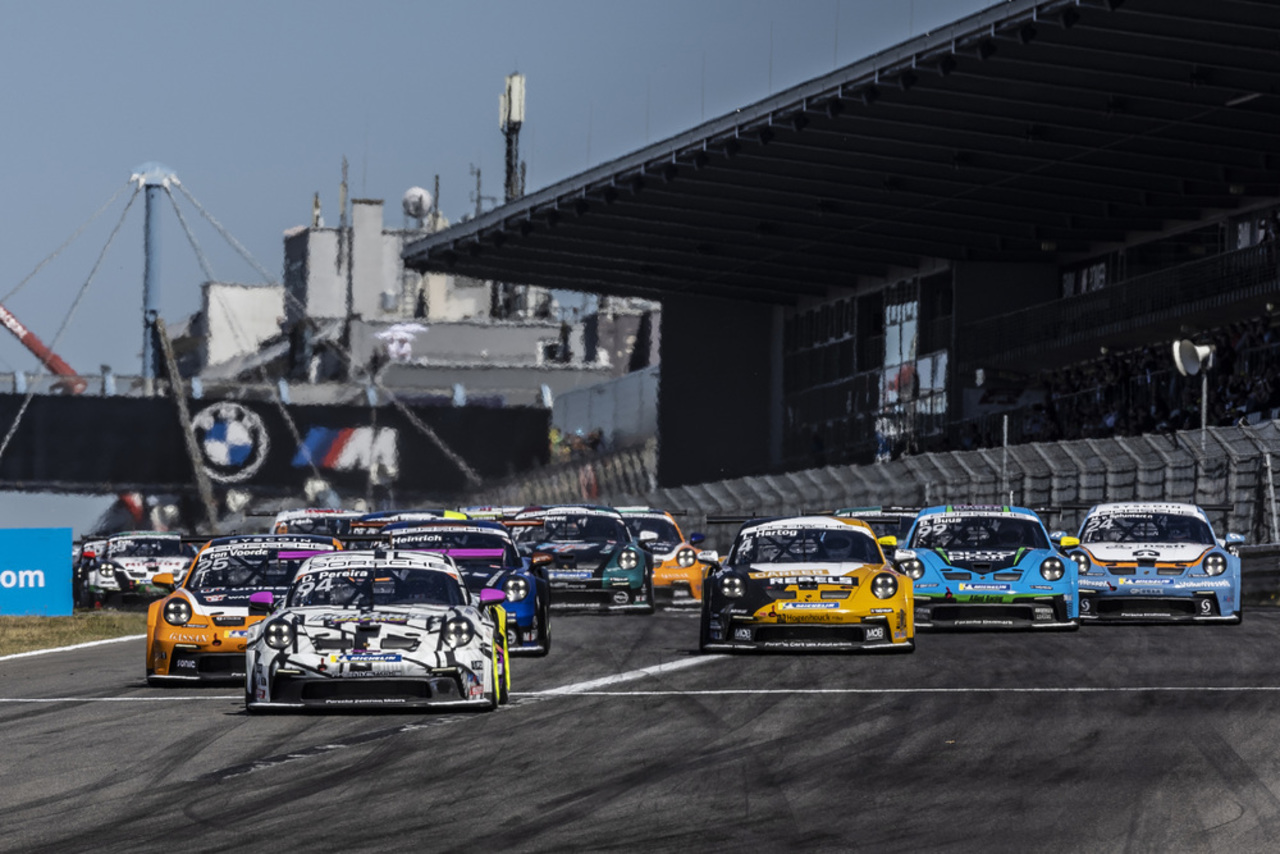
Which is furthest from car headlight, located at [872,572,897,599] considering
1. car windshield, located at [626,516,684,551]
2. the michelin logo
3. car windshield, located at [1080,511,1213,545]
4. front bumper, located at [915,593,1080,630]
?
the michelin logo

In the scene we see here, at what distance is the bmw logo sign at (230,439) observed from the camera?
3487 inches

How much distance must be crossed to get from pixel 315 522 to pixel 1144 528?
1071 centimetres

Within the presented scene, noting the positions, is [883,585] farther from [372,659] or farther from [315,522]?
[315,522]

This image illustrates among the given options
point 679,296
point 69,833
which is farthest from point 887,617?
point 679,296

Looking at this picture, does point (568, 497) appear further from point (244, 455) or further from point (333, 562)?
point (333, 562)

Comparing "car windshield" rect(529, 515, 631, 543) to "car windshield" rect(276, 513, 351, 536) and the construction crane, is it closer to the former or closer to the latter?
"car windshield" rect(276, 513, 351, 536)

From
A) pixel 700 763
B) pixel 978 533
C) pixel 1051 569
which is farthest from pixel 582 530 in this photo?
pixel 700 763

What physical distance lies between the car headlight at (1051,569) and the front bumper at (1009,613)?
19cm

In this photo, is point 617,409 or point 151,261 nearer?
point 617,409

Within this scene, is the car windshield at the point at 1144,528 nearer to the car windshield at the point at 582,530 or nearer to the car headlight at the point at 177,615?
the car windshield at the point at 582,530

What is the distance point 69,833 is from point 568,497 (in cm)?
6268

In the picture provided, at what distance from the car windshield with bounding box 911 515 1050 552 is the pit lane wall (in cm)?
327

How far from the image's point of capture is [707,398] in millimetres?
68688

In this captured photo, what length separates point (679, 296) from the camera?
68.6m
